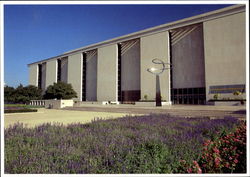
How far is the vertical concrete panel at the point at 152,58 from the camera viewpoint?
32406 mm

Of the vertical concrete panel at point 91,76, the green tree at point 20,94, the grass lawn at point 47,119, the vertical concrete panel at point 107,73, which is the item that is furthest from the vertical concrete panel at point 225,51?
the green tree at point 20,94

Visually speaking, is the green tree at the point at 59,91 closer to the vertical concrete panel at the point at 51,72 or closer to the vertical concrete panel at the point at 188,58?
the vertical concrete panel at the point at 51,72

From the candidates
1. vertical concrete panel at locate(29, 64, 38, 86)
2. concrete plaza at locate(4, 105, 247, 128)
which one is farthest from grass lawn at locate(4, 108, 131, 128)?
vertical concrete panel at locate(29, 64, 38, 86)

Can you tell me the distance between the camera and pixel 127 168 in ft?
6.97

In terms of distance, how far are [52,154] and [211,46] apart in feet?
101

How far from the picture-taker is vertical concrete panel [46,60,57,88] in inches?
2089

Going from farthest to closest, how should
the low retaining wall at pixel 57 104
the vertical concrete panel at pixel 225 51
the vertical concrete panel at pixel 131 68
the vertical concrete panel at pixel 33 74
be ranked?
the vertical concrete panel at pixel 33 74
the vertical concrete panel at pixel 131 68
the vertical concrete panel at pixel 225 51
the low retaining wall at pixel 57 104

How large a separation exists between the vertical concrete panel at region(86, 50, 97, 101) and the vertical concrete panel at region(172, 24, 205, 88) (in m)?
20.9

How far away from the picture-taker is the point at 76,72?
4744 cm

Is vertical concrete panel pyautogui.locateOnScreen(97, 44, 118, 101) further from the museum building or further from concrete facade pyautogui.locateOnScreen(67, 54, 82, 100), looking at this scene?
concrete facade pyautogui.locateOnScreen(67, 54, 82, 100)

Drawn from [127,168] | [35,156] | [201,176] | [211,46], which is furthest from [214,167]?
[211,46]

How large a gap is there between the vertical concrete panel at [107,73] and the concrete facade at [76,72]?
701 centimetres

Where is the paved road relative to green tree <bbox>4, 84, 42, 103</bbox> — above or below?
Result: below

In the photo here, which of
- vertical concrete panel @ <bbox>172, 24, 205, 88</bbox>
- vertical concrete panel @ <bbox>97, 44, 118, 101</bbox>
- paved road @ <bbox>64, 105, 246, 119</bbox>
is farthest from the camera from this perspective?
vertical concrete panel @ <bbox>97, 44, 118, 101</bbox>
